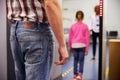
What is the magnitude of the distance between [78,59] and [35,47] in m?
3.29

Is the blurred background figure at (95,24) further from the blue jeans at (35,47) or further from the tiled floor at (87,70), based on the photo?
the blue jeans at (35,47)

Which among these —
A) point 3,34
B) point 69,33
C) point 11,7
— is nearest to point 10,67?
point 3,34

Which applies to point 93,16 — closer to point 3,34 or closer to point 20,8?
point 3,34

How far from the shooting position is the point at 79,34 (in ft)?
13.5

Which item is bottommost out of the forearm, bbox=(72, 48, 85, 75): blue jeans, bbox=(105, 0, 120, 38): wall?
bbox=(72, 48, 85, 75): blue jeans

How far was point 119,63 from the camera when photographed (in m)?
4.29

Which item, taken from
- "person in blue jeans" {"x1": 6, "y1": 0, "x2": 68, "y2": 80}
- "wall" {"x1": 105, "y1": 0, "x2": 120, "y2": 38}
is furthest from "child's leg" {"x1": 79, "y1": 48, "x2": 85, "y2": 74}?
"wall" {"x1": 105, "y1": 0, "x2": 120, "y2": 38}

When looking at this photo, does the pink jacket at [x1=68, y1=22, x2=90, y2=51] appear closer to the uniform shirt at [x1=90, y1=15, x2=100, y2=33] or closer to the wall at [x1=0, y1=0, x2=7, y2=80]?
the uniform shirt at [x1=90, y1=15, x2=100, y2=33]

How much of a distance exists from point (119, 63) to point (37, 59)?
3323 millimetres

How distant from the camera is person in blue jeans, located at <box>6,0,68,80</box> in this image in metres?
1.20

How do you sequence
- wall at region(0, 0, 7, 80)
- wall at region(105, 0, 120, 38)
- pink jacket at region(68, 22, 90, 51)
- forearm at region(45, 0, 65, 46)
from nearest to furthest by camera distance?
forearm at region(45, 0, 65, 46) → wall at region(0, 0, 7, 80) → pink jacket at region(68, 22, 90, 51) → wall at region(105, 0, 120, 38)

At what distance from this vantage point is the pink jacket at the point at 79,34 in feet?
13.6

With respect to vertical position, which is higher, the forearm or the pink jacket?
the forearm

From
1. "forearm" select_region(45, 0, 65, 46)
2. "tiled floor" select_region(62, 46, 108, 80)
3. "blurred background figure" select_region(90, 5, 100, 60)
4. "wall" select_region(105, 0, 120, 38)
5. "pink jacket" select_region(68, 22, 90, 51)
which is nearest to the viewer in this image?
"forearm" select_region(45, 0, 65, 46)
